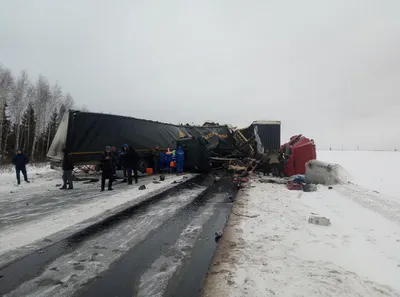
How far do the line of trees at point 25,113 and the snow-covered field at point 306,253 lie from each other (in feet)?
104

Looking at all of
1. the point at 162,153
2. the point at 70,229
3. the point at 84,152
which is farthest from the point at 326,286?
the point at 162,153

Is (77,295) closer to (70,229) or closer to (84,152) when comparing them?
(70,229)

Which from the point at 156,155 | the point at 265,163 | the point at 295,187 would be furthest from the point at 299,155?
the point at 156,155

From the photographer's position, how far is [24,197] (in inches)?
345

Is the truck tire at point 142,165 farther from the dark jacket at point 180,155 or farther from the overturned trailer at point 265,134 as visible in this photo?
the overturned trailer at point 265,134

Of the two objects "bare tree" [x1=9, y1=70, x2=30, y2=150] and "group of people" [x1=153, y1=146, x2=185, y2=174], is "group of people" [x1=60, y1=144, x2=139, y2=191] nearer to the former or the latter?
"group of people" [x1=153, y1=146, x2=185, y2=174]

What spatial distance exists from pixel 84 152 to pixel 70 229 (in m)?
7.61

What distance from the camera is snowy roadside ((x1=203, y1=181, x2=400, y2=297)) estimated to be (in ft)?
→ 10.5

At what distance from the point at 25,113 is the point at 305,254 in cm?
4165

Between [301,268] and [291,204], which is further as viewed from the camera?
[291,204]

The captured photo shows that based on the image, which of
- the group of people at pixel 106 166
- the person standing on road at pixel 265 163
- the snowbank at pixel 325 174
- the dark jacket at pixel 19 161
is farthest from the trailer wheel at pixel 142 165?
the snowbank at pixel 325 174

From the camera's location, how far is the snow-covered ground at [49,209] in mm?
4906

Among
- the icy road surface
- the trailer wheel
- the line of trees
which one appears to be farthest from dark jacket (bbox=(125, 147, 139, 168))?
the line of trees

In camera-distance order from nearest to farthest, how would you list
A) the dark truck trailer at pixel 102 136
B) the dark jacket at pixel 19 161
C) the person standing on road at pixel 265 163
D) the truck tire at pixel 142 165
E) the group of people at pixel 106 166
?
the group of people at pixel 106 166 < the dark jacket at pixel 19 161 < the dark truck trailer at pixel 102 136 < the truck tire at pixel 142 165 < the person standing on road at pixel 265 163
